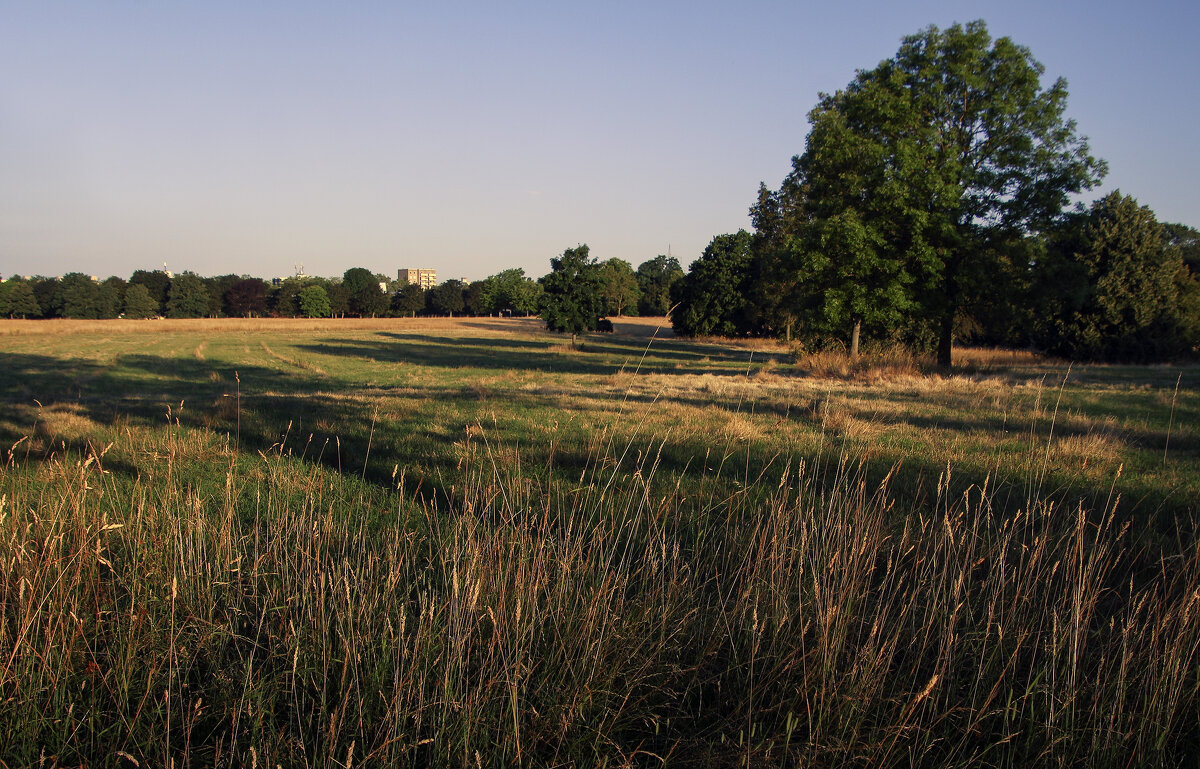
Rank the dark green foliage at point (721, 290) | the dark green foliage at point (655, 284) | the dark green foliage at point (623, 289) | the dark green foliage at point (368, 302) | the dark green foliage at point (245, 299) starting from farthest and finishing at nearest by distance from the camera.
A: the dark green foliage at point (368, 302) < the dark green foliage at point (245, 299) < the dark green foliage at point (623, 289) < the dark green foliage at point (655, 284) < the dark green foliage at point (721, 290)

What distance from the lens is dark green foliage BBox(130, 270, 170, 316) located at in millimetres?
119438

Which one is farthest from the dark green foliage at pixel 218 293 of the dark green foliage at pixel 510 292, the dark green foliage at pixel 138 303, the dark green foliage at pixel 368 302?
the dark green foliage at pixel 510 292

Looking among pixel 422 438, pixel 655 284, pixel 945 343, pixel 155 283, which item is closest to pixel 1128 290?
pixel 945 343

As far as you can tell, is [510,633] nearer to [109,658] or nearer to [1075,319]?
[109,658]

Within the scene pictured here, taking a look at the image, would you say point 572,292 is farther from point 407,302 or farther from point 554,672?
point 407,302

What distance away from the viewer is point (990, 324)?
27.1 meters

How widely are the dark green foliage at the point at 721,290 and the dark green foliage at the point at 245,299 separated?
92328 millimetres

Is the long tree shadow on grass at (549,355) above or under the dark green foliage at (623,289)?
under

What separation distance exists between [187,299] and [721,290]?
97.5 metres

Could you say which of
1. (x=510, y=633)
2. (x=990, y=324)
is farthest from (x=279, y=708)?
(x=990, y=324)

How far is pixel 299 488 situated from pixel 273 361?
35.0m

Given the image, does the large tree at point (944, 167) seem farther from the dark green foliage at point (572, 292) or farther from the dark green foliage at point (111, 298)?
the dark green foliage at point (111, 298)

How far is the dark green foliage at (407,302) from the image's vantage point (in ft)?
432

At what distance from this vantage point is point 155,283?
121 metres
